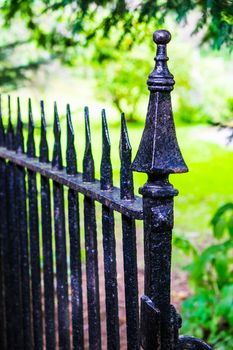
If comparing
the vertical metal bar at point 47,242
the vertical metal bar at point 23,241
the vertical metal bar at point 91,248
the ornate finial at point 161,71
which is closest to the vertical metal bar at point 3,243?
the vertical metal bar at point 23,241

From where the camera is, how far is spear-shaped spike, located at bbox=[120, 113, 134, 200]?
181 centimetres

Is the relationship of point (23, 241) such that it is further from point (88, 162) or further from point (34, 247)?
point (88, 162)

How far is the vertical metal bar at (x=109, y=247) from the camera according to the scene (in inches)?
76.5

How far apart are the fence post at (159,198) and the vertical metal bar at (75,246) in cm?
53

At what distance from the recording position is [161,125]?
163cm

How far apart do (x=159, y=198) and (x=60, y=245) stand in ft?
2.68

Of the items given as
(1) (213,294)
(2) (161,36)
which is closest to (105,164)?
(2) (161,36)

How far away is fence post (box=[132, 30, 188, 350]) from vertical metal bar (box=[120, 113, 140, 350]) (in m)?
0.10

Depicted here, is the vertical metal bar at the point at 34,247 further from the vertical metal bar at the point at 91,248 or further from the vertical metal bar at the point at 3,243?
the vertical metal bar at the point at 91,248

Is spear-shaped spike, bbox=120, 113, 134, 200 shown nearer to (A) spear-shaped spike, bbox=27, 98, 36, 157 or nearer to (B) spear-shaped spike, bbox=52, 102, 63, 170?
(B) spear-shaped spike, bbox=52, 102, 63, 170

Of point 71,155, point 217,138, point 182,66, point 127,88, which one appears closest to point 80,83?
point 127,88

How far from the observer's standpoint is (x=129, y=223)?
182cm

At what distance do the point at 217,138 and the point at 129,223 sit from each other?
13.3m

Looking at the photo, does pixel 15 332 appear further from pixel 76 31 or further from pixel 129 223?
pixel 76 31
